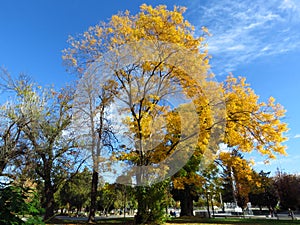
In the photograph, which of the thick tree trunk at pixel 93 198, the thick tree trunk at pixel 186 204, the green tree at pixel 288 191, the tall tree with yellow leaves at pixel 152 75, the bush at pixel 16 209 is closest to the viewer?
the bush at pixel 16 209

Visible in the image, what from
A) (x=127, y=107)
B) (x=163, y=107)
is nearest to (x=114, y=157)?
(x=127, y=107)

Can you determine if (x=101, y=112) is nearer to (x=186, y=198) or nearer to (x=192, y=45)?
(x=192, y=45)

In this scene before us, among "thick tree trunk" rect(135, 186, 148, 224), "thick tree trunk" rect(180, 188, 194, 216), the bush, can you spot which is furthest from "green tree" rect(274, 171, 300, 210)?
the bush

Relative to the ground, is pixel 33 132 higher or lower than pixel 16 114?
lower

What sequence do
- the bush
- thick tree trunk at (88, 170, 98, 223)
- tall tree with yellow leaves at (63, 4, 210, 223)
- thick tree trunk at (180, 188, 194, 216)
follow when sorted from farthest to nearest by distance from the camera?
thick tree trunk at (180, 188, 194, 216)
thick tree trunk at (88, 170, 98, 223)
tall tree with yellow leaves at (63, 4, 210, 223)
the bush

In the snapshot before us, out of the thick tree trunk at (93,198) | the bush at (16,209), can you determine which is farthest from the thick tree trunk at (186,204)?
the bush at (16,209)

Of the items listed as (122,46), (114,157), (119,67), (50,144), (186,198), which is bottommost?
(186,198)

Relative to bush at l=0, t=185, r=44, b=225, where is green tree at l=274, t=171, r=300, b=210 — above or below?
above

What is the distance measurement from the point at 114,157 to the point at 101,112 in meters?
4.30

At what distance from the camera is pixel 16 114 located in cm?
1460

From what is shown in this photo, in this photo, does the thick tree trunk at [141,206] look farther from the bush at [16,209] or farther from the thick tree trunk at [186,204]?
the thick tree trunk at [186,204]

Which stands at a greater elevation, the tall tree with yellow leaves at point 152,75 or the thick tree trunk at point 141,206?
the tall tree with yellow leaves at point 152,75

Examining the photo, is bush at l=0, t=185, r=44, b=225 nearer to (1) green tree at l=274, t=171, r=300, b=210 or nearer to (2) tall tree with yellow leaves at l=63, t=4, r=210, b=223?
(2) tall tree with yellow leaves at l=63, t=4, r=210, b=223

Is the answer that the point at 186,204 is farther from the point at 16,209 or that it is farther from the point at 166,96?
the point at 16,209
